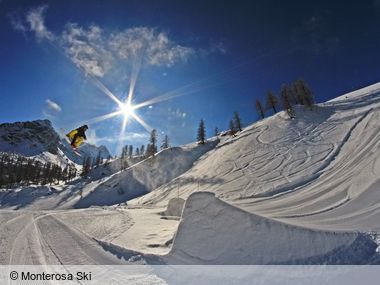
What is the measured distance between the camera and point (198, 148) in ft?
252

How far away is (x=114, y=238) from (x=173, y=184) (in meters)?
36.2

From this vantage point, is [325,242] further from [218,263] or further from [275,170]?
[275,170]

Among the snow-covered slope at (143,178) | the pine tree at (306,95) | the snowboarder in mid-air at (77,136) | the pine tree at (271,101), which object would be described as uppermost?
the pine tree at (271,101)

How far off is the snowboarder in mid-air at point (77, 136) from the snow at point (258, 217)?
584 cm

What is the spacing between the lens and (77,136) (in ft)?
63.9

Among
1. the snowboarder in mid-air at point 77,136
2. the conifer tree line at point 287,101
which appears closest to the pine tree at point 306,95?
the conifer tree line at point 287,101

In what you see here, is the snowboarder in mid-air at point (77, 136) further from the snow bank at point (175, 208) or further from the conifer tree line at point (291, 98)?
the conifer tree line at point (291, 98)

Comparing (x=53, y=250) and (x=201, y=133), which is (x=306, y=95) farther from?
(x=53, y=250)

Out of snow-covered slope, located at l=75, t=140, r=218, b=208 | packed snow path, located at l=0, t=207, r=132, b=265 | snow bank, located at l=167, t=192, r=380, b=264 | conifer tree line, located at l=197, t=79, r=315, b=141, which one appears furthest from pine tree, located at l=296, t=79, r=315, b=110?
packed snow path, located at l=0, t=207, r=132, b=265

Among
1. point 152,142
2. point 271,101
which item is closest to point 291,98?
point 271,101

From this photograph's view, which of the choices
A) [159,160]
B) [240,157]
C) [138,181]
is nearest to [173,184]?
[240,157]

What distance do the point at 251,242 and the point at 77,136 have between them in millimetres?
16094

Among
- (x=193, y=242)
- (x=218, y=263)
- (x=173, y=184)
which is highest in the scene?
(x=173, y=184)

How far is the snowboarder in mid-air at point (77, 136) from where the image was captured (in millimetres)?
19328
